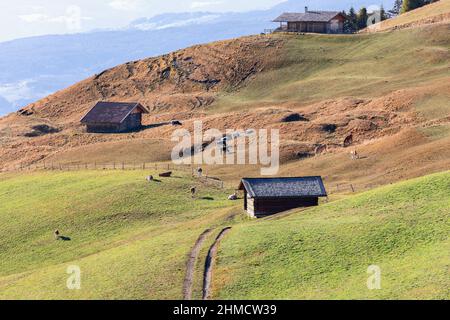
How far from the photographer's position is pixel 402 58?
144m

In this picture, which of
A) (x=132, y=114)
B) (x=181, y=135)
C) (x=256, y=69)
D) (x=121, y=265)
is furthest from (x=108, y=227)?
(x=256, y=69)

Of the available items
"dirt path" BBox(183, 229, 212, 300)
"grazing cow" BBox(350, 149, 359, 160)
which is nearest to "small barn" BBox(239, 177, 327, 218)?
"dirt path" BBox(183, 229, 212, 300)

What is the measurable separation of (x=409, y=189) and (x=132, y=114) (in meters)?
75.0

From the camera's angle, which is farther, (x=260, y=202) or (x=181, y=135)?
(x=181, y=135)

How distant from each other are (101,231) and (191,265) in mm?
20969

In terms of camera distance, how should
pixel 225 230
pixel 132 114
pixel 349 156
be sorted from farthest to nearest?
pixel 132 114
pixel 349 156
pixel 225 230

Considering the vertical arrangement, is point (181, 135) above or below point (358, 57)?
below

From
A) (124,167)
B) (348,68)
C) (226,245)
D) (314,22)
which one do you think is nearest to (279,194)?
(226,245)

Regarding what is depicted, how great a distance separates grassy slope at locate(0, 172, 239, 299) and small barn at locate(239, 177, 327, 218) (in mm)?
3269

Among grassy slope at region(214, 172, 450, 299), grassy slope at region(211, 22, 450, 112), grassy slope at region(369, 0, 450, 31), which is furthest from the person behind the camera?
grassy slope at region(369, 0, 450, 31)

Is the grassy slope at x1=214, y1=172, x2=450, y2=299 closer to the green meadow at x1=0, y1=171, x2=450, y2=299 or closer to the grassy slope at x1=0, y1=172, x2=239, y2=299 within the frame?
the green meadow at x1=0, y1=171, x2=450, y2=299

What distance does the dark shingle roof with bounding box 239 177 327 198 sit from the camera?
74.2 meters

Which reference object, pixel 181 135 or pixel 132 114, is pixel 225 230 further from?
pixel 132 114

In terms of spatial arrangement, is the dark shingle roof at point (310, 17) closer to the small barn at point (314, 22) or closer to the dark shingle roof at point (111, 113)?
the small barn at point (314, 22)
